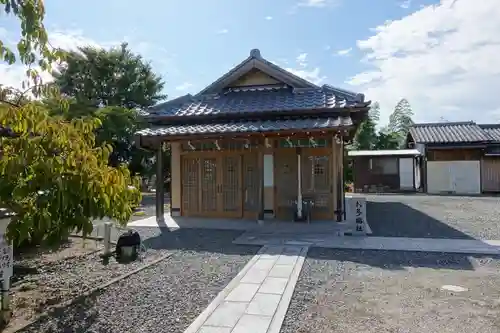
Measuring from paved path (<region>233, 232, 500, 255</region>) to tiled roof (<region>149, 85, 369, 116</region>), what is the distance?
14.0ft

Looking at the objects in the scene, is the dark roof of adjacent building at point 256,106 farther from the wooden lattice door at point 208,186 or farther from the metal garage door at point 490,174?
the metal garage door at point 490,174

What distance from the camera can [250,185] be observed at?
36.8ft

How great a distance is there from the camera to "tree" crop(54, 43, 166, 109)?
2378 centimetres

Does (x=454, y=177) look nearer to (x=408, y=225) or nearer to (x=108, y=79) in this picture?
(x=408, y=225)

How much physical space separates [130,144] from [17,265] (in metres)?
18.0

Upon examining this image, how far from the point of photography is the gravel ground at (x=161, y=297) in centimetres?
374

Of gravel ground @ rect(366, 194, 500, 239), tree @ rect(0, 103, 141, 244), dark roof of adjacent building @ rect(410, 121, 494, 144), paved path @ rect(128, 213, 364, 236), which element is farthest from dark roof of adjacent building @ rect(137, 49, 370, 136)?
dark roof of adjacent building @ rect(410, 121, 494, 144)

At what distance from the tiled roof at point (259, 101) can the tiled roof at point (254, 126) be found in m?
0.53

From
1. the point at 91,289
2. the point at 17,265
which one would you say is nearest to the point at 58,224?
the point at 91,289

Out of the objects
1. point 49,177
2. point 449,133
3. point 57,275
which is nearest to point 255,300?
point 49,177

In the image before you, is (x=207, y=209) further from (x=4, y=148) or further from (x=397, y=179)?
(x=397, y=179)

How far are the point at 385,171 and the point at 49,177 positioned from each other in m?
23.1

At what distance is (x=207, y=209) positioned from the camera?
37.9ft

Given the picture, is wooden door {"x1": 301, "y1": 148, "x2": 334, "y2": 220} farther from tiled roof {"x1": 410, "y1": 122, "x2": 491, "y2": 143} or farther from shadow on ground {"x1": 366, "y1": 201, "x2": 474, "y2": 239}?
tiled roof {"x1": 410, "y1": 122, "x2": 491, "y2": 143}
